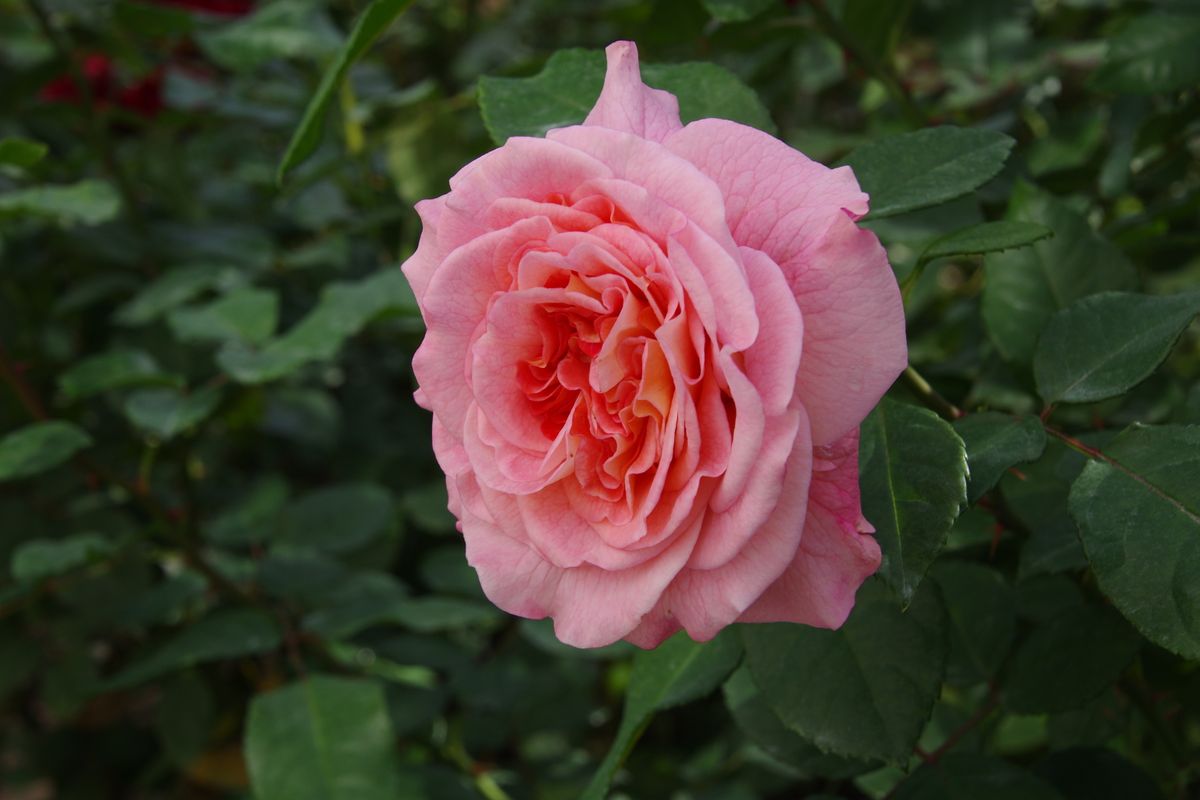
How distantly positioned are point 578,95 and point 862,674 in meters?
0.37

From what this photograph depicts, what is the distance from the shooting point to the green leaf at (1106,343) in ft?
1.80

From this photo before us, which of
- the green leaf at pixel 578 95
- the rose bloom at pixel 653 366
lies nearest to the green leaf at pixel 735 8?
the green leaf at pixel 578 95

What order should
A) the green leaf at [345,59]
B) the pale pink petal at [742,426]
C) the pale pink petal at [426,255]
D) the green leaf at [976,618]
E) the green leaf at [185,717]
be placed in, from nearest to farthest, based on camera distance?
the pale pink petal at [742,426] < the pale pink petal at [426,255] < the green leaf at [345,59] < the green leaf at [976,618] < the green leaf at [185,717]

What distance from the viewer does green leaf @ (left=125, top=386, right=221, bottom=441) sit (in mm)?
1060

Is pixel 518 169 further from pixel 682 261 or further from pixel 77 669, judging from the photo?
pixel 77 669

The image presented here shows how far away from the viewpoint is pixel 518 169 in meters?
0.49

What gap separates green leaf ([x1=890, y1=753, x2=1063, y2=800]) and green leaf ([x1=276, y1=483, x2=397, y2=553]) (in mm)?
721

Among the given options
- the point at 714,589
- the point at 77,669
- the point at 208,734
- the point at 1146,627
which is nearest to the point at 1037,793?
the point at 1146,627

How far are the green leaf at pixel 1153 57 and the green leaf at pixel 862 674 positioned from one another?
46 cm

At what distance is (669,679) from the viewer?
68 centimetres

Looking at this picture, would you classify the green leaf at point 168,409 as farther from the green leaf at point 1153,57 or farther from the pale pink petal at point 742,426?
the green leaf at point 1153,57

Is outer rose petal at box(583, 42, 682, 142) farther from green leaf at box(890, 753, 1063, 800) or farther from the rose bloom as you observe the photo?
green leaf at box(890, 753, 1063, 800)

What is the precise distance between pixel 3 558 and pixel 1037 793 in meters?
1.30

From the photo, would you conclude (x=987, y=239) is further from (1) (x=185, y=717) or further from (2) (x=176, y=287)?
(1) (x=185, y=717)
